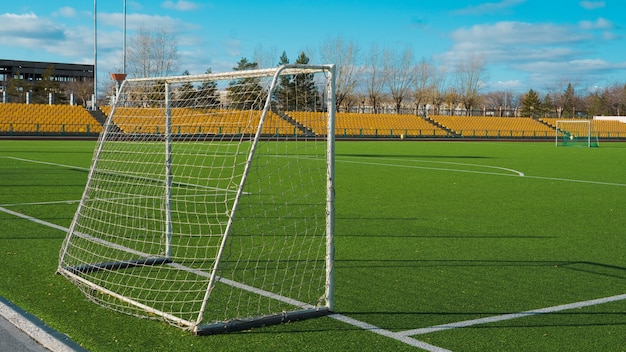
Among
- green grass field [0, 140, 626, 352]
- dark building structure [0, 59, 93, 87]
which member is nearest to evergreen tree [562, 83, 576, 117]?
dark building structure [0, 59, 93, 87]

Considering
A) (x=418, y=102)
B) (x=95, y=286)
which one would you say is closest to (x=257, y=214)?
(x=95, y=286)

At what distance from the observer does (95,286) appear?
563cm

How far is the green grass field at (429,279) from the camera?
4500 mm

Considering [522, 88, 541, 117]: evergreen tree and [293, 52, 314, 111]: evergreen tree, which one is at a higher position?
[522, 88, 541, 117]: evergreen tree

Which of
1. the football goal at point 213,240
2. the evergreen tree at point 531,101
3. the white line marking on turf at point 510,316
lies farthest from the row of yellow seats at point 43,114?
the evergreen tree at point 531,101

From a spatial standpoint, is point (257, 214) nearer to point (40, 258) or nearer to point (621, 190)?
point (40, 258)

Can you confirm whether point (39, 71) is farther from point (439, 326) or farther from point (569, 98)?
point (439, 326)

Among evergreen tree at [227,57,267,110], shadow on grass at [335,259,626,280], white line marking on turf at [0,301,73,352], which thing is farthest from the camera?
shadow on grass at [335,259,626,280]

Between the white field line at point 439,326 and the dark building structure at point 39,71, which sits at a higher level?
the dark building structure at point 39,71

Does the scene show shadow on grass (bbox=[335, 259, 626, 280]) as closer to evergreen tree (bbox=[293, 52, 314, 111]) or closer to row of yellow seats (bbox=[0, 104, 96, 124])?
evergreen tree (bbox=[293, 52, 314, 111])

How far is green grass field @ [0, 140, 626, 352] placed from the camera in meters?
4.50

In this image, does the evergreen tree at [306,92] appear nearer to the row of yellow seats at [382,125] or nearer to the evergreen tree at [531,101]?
the row of yellow seats at [382,125]

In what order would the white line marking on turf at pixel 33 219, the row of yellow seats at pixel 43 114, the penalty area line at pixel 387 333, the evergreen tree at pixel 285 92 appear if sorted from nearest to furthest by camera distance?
the penalty area line at pixel 387 333 → the evergreen tree at pixel 285 92 → the white line marking on turf at pixel 33 219 → the row of yellow seats at pixel 43 114

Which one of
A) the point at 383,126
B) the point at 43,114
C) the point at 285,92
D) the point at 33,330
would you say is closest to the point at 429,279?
the point at 285,92
